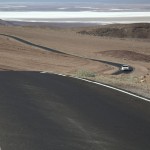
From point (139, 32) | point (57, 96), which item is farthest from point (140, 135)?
point (139, 32)

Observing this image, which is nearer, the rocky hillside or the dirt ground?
the dirt ground

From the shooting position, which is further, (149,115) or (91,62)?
(91,62)

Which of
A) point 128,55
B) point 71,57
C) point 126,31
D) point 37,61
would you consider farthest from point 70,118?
point 126,31

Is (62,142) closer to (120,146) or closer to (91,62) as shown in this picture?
(120,146)

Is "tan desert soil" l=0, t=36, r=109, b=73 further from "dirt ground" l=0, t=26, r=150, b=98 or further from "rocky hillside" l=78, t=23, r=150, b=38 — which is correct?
"rocky hillside" l=78, t=23, r=150, b=38

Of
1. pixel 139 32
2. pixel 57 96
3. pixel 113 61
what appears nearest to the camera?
pixel 57 96

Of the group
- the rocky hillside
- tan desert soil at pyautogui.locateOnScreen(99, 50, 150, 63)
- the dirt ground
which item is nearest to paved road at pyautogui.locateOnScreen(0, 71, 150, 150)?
the dirt ground

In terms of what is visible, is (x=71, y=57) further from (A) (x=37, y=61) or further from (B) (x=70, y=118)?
(B) (x=70, y=118)
